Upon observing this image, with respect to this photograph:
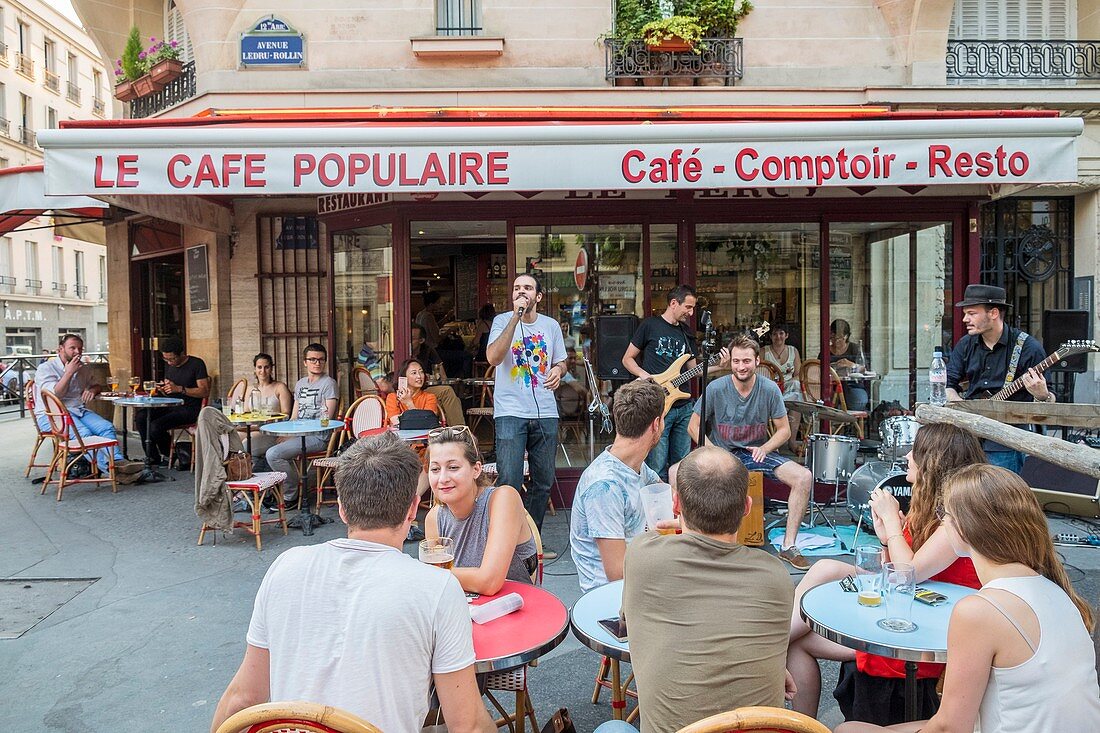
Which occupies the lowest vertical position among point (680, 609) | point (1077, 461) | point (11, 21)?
point (680, 609)

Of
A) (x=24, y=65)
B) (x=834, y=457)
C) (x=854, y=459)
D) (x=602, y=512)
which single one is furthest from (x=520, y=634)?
(x=24, y=65)

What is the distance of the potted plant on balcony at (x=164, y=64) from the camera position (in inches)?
362

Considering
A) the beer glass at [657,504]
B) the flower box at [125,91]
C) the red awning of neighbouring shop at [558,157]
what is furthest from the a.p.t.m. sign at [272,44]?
the beer glass at [657,504]

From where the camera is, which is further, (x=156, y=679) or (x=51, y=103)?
A: (x=51, y=103)

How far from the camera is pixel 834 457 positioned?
620cm

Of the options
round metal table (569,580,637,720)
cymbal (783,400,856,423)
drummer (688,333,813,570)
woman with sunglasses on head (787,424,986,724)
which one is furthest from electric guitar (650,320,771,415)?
round metal table (569,580,637,720)

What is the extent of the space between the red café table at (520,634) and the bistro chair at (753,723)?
0.75 meters

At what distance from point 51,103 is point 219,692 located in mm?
39708

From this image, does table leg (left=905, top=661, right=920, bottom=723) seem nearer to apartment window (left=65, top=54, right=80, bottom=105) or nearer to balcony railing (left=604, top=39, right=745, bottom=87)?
balcony railing (left=604, top=39, right=745, bottom=87)

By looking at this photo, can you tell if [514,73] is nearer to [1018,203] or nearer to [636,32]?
[636,32]

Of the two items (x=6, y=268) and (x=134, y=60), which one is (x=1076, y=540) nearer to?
(x=134, y=60)

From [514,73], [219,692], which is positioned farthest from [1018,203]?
[219,692]

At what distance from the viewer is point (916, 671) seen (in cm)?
249

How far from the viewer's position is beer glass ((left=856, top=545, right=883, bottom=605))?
263cm
